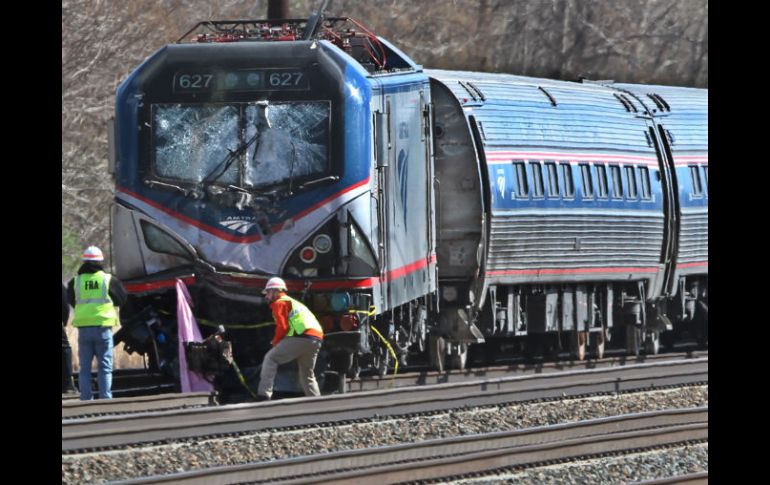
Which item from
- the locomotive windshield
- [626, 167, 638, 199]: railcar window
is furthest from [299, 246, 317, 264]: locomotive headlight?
[626, 167, 638, 199]: railcar window

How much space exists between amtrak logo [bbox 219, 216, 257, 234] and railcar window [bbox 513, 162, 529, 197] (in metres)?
5.54

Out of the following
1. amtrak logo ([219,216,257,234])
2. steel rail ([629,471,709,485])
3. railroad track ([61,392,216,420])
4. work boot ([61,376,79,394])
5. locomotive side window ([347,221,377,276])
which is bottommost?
steel rail ([629,471,709,485])

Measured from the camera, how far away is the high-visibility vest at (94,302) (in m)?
15.2

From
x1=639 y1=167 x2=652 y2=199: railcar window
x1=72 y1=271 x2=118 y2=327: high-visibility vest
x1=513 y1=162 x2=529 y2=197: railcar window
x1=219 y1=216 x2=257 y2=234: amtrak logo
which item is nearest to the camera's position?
x1=72 y1=271 x2=118 y2=327: high-visibility vest

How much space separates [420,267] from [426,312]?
1076mm

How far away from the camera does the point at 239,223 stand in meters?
15.4

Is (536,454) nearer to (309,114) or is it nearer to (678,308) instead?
(309,114)

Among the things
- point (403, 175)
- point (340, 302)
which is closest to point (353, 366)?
point (340, 302)

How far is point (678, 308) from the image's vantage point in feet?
80.2

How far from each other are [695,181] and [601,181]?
248 cm

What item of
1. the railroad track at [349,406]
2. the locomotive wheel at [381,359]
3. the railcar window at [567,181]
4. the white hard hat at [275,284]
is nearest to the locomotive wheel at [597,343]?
the railcar window at [567,181]

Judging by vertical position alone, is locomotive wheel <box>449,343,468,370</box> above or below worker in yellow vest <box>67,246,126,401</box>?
below

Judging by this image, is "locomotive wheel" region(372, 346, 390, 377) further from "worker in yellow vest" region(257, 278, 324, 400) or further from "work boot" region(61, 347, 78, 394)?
"work boot" region(61, 347, 78, 394)

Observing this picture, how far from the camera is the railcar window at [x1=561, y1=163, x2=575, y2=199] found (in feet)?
69.9
